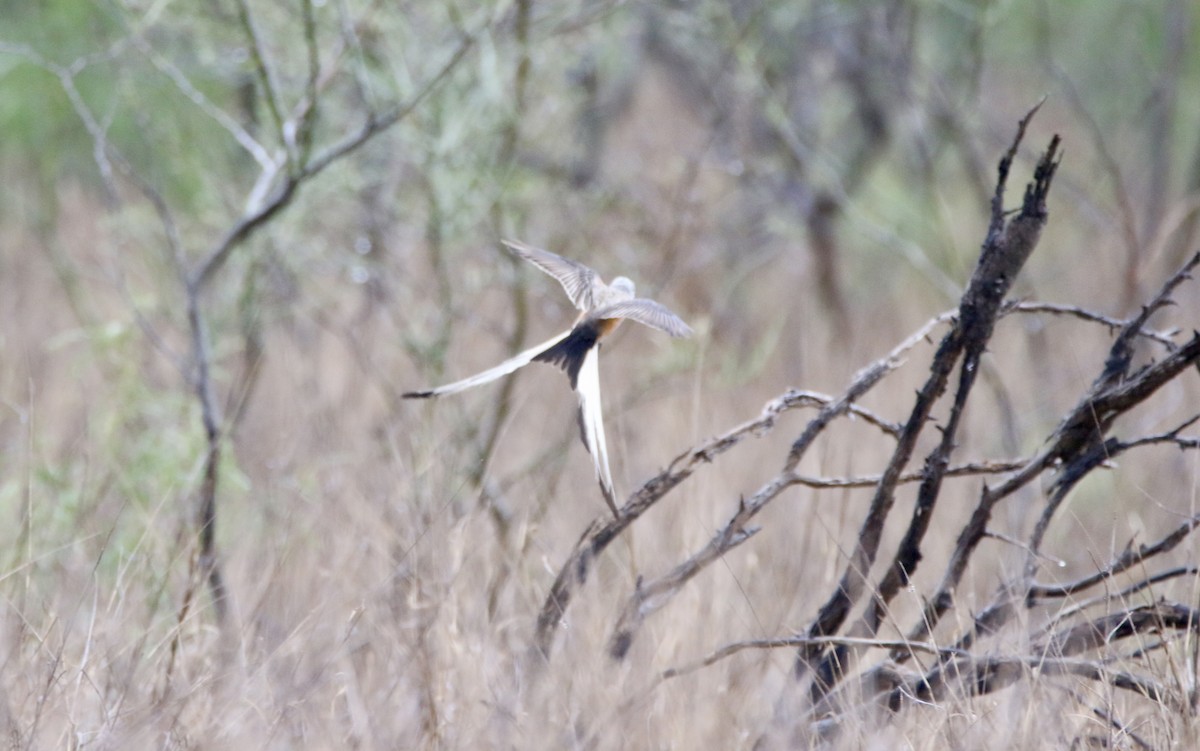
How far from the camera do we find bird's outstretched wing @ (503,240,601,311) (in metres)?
2.26

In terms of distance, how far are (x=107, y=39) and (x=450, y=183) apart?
2.07 m

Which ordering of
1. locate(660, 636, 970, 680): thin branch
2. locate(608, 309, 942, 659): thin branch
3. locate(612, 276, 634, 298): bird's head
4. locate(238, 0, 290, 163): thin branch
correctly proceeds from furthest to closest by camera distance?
locate(238, 0, 290, 163): thin branch → locate(612, 276, 634, 298): bird's head → locate(608, 309, 942, 659): thin branch → locate(660, 636, 970, 680): thin branch

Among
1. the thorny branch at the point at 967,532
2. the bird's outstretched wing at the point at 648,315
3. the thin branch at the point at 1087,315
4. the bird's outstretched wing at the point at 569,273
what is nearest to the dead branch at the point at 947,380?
the thorny branch at the point at 967,532

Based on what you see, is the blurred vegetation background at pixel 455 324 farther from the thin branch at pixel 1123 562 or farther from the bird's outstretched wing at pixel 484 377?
the bird's outstretched wing at pixel 484 377

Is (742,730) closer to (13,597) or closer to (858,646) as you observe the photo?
(858,646)

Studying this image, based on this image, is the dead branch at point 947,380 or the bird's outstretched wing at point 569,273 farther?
the bird's outstretched wing at point 569,273

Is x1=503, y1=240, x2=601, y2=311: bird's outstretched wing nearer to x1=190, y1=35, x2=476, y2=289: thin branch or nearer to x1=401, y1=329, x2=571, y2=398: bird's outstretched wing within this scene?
x1=401, y1=329, x2=571, y2=398: bird's outstretched wing

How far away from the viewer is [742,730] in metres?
2.21

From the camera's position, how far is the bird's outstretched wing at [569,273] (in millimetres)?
2258

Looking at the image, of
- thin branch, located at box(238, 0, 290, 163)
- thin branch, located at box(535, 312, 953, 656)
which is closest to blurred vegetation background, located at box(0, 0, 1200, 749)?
thin branch, located at box(238, 0, 290, 163)

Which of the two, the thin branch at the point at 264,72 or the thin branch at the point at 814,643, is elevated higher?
the thin branch at the point at 264,72

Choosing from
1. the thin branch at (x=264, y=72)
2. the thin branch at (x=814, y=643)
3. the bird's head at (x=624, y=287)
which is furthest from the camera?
the thin branch at (x=264, y=72)

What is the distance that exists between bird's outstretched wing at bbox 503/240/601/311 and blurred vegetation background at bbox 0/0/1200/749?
0.38m

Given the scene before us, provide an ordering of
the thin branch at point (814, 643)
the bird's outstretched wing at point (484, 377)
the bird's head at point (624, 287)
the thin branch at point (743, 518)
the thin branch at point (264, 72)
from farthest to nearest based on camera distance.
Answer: the thin branch at point (264, 72), the bird's head at point (624, 287), the thin branch at point (743, 518), the thin branch at point (814, 643), the bird's outstretched wing at point (484, 377)
